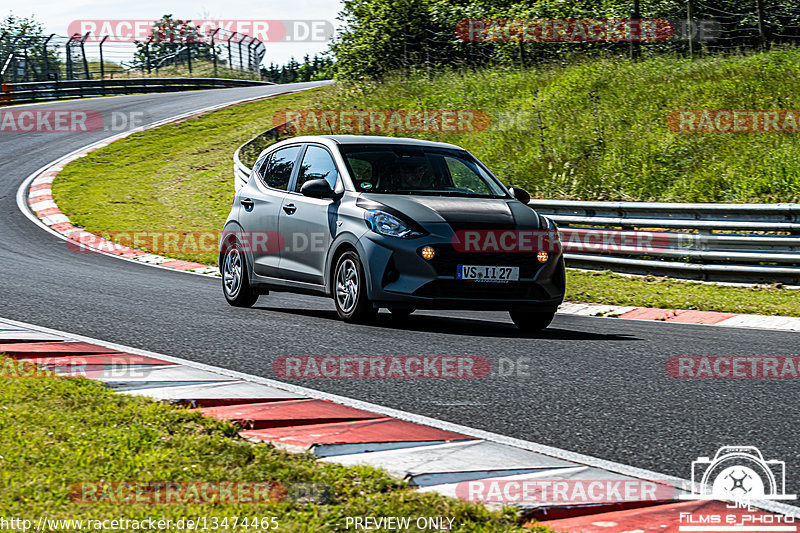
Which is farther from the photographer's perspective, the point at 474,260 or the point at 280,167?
the point at 280,167

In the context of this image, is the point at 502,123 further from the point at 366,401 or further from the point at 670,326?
the point at 366,401

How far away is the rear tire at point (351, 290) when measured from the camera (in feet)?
26.4

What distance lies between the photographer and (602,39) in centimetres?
2891

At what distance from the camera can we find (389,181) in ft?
28.9

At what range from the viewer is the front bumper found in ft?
25.5

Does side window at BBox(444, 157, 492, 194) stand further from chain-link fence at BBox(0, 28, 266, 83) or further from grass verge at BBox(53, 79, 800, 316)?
chain-link fence at BBox(0, 28, 266, 83)

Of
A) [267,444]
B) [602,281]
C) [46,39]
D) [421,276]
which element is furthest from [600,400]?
[46,39]

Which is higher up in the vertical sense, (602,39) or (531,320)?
(602,39)

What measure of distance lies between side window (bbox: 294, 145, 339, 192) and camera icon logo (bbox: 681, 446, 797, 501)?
5414 millimetres

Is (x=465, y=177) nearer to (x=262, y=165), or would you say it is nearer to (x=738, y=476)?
(x=262, y=165)

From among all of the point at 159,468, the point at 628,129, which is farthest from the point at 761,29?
the point at 159,468

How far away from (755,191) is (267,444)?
509 inches

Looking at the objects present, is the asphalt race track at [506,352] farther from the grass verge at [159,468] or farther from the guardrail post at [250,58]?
the guardrail post at [250,58]

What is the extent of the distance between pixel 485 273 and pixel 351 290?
1222mm
